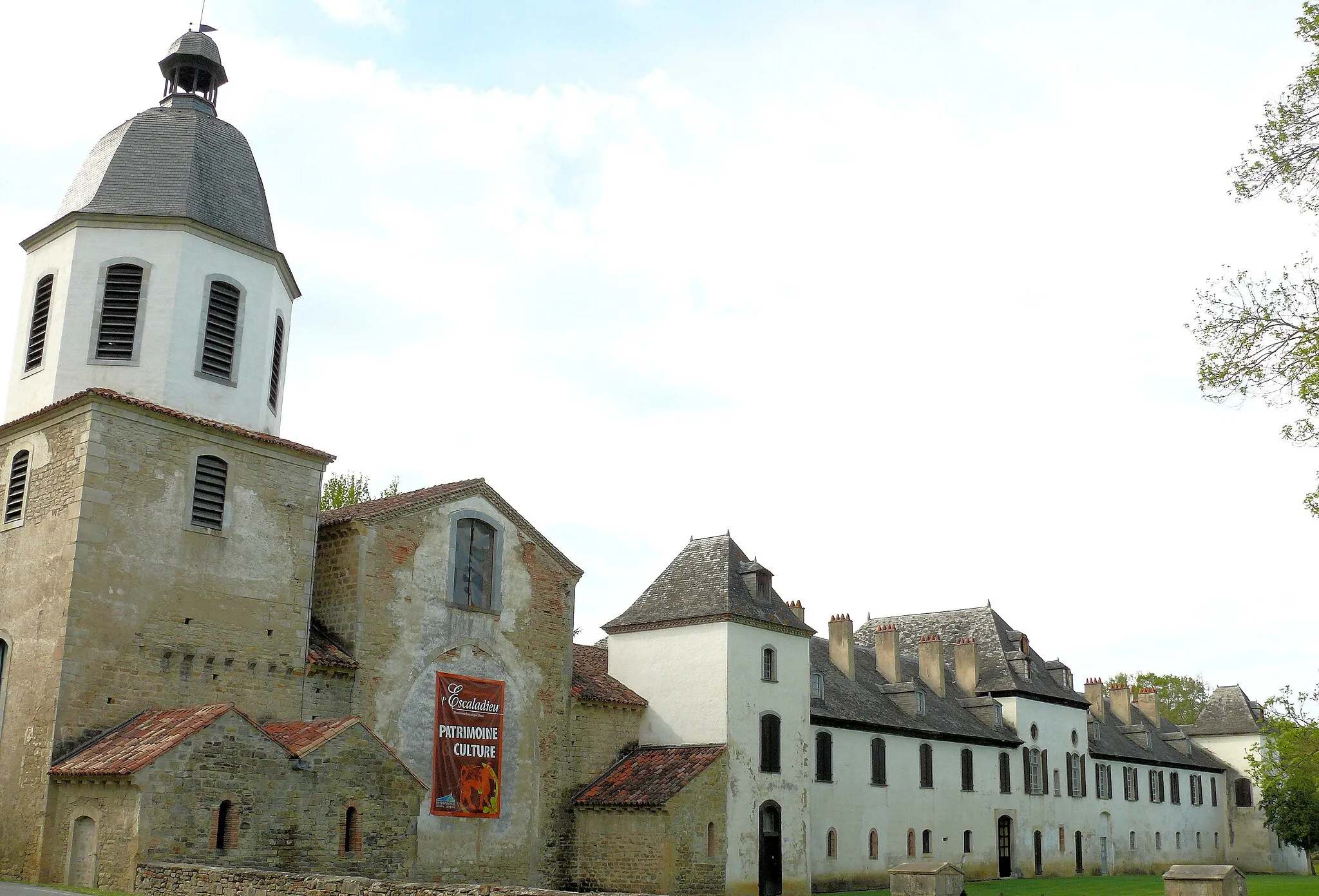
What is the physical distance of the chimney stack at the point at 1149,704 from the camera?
218 feet

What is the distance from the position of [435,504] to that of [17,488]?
29.0 ft

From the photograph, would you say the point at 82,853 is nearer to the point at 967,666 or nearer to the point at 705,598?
the point at 705,598

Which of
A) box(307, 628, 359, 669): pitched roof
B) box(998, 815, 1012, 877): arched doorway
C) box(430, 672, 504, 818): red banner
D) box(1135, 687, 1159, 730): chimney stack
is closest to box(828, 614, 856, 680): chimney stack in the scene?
box(998, 815, 1012, 877): arched doorway

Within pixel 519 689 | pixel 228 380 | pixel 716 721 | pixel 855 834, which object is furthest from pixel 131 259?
pixel 855 834

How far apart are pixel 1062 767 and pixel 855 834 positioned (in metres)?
17.8

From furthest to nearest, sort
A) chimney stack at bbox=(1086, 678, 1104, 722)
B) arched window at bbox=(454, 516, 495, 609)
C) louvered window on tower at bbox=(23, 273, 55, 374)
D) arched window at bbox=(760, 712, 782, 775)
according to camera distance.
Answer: chimney stack at bbox=(1086, 678, 1104, 722)
arched window at bbox=(760, 712, 782, 775)
arched window at bbox=(454, 516, 495, 609)
louvered window on tower at bbox=(23, 273, 55, 374)

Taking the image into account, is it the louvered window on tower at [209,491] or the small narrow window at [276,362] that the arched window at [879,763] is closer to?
the small narrow window at [276,362]

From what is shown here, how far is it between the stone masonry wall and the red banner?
854 centimetres

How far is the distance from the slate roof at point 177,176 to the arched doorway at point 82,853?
1201cm

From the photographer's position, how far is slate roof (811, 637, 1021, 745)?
128ft

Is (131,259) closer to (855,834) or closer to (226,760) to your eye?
(226,760)

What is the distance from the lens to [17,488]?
23219mm

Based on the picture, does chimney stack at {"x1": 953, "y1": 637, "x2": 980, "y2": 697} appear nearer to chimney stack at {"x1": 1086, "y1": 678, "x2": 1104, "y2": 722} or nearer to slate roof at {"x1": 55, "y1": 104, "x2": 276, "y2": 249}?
chimney stack at {"x1": 1086, "y1": 678, "x2": 1104, "y2": 722}

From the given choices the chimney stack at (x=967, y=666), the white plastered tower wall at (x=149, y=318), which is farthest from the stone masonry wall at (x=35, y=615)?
the chimney stack at (x=967, y=666)
